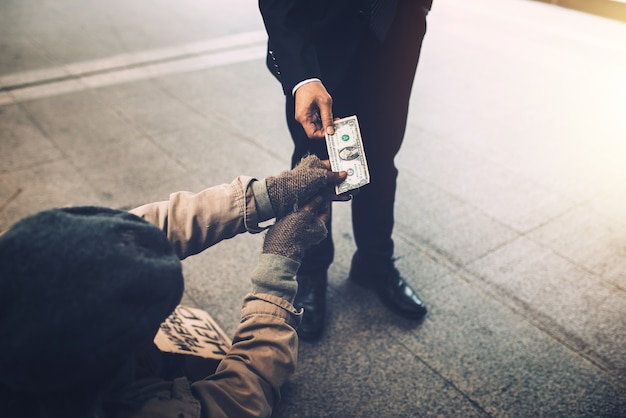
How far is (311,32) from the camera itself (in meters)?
1.64

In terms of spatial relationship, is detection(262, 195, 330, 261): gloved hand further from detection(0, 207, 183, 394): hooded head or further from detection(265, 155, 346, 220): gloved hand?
detection(0, 207, 183, 394): hooded head

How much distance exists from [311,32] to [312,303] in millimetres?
1171

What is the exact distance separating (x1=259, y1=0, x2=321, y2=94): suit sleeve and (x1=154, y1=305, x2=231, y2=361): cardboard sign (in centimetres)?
96

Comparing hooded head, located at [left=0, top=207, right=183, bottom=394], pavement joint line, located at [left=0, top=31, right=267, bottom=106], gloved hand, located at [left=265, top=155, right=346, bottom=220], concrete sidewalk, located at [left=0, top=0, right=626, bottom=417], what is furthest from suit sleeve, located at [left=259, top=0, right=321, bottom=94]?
pavement joint line, located at [left=0, top=31, right=267, bottom=106]

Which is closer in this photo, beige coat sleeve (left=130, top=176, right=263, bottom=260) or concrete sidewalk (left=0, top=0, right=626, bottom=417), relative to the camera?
beige coat sleeve (left=130, top=176, right=263, bottom=260)

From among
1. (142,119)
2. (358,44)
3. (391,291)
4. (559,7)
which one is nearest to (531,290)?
(391,291)

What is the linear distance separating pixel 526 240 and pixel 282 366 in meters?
1.95

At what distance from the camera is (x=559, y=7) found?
7.63 m

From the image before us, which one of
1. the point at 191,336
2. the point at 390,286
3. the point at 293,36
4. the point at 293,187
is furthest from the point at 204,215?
the point at 390,286

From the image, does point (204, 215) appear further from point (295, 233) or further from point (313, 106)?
point (313, 106)

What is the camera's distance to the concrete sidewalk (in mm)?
1915

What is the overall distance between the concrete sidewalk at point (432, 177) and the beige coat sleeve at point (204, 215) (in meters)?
0.82

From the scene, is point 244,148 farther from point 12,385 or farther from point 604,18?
point 604,18

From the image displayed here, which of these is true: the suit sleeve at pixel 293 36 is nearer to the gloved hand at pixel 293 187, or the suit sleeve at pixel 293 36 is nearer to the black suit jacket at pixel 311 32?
the black suit jacket at pixel 311 32
